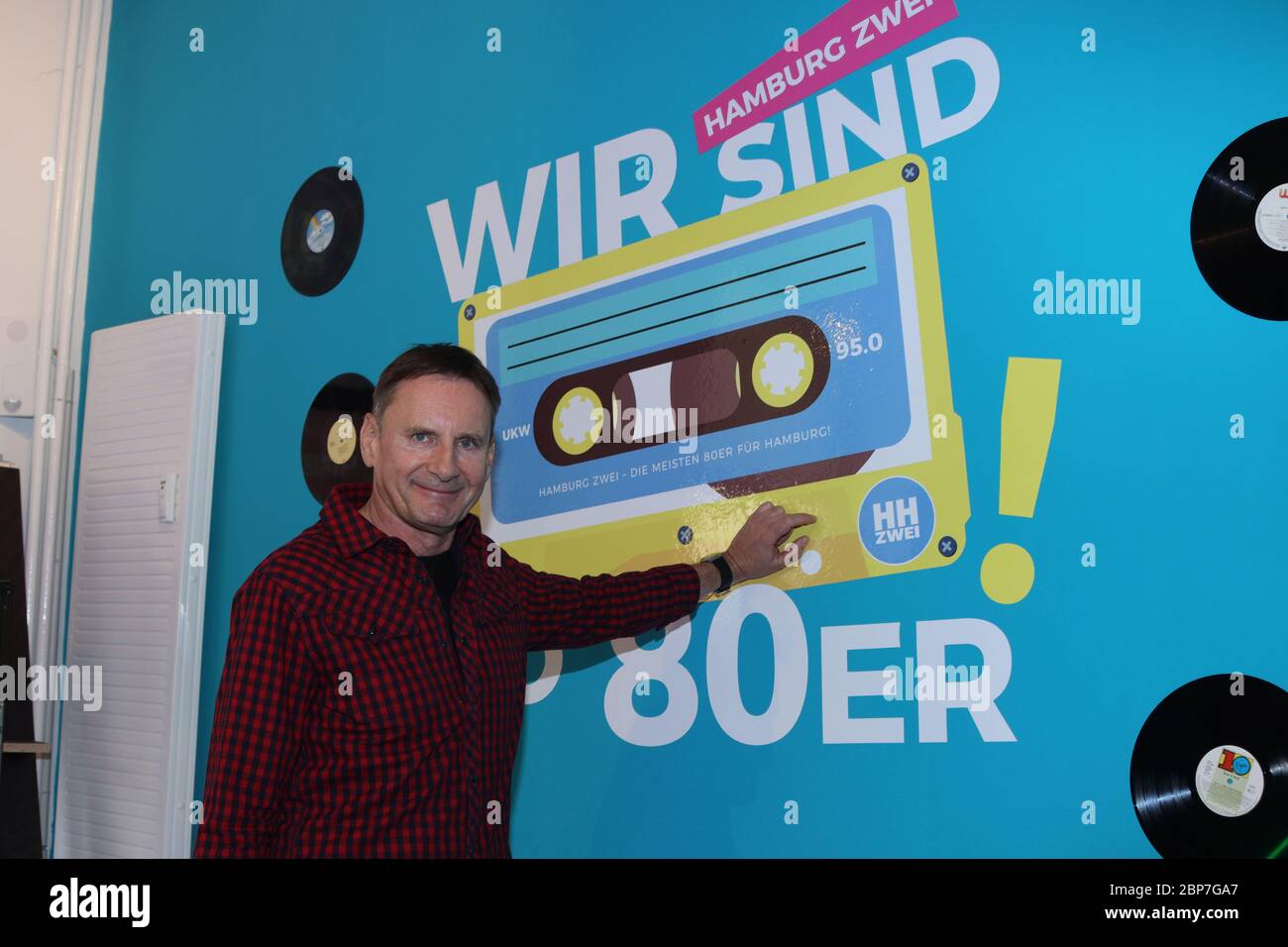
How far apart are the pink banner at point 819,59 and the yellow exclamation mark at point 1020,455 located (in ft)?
2.52

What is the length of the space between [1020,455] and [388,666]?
1289 millimetres

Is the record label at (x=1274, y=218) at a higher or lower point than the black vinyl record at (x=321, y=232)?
lower

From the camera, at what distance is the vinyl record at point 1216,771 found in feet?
7.41

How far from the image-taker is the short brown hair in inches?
98.6

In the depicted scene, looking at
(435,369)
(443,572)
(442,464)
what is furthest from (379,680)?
(435,369)

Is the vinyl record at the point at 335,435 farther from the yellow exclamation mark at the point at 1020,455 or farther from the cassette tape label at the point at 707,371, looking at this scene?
the yellow exclamation mark at the point at 1020,455

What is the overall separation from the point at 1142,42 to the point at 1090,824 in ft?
4.96

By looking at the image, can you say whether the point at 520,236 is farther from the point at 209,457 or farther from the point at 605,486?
the point at 209,457

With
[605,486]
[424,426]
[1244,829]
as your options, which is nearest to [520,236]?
[605,486]

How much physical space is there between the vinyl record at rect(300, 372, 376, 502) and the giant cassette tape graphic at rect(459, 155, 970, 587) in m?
0.52

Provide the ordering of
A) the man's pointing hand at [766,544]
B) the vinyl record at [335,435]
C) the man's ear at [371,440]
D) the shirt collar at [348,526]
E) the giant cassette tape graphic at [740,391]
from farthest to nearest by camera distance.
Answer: the vinyl record at [335,435] → the man's pointing hand at [766,544] → the giant cassette tape graphic at [740,391] → the man's ear at [371,440] → the shirt collar at [348,526]

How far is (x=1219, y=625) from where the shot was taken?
2346 mm

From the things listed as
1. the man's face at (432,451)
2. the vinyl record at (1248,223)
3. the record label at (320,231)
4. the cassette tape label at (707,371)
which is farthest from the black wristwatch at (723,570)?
the record label at (320,231)

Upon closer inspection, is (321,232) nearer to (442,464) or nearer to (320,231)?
(320,231)
